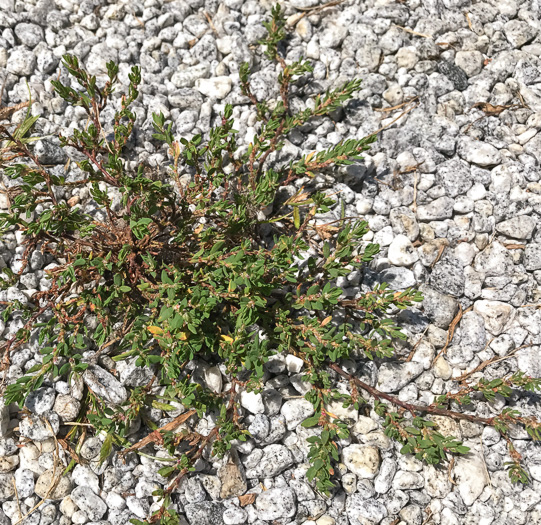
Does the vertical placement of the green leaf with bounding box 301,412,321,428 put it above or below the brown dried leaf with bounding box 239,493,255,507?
above

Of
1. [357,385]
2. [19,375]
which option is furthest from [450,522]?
[19,375]

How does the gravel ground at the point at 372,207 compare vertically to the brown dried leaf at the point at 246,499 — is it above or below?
above

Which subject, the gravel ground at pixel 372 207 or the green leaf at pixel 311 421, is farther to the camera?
the gravel ground at pixel 372 207

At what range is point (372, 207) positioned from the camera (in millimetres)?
4430

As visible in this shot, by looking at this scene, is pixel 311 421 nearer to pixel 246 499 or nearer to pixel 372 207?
pixel 246 499

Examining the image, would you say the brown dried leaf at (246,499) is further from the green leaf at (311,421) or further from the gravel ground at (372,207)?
the green leaf at (311,421)

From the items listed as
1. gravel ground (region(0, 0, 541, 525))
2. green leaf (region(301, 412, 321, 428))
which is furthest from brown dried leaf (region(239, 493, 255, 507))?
green leaf (region(301, 412, 321, 428))

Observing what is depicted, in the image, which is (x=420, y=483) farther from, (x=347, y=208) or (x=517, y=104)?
(x=517, y=104)

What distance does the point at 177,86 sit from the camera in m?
4.61

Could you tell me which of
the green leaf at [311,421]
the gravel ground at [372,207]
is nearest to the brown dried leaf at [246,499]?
the gravel ground at [372,207]

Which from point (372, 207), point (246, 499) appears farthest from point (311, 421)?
point (372, 207)

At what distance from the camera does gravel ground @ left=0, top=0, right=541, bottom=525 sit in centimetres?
376

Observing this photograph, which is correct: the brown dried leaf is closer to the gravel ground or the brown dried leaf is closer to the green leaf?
the gravel ground

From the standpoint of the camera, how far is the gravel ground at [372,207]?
12.3 feet
